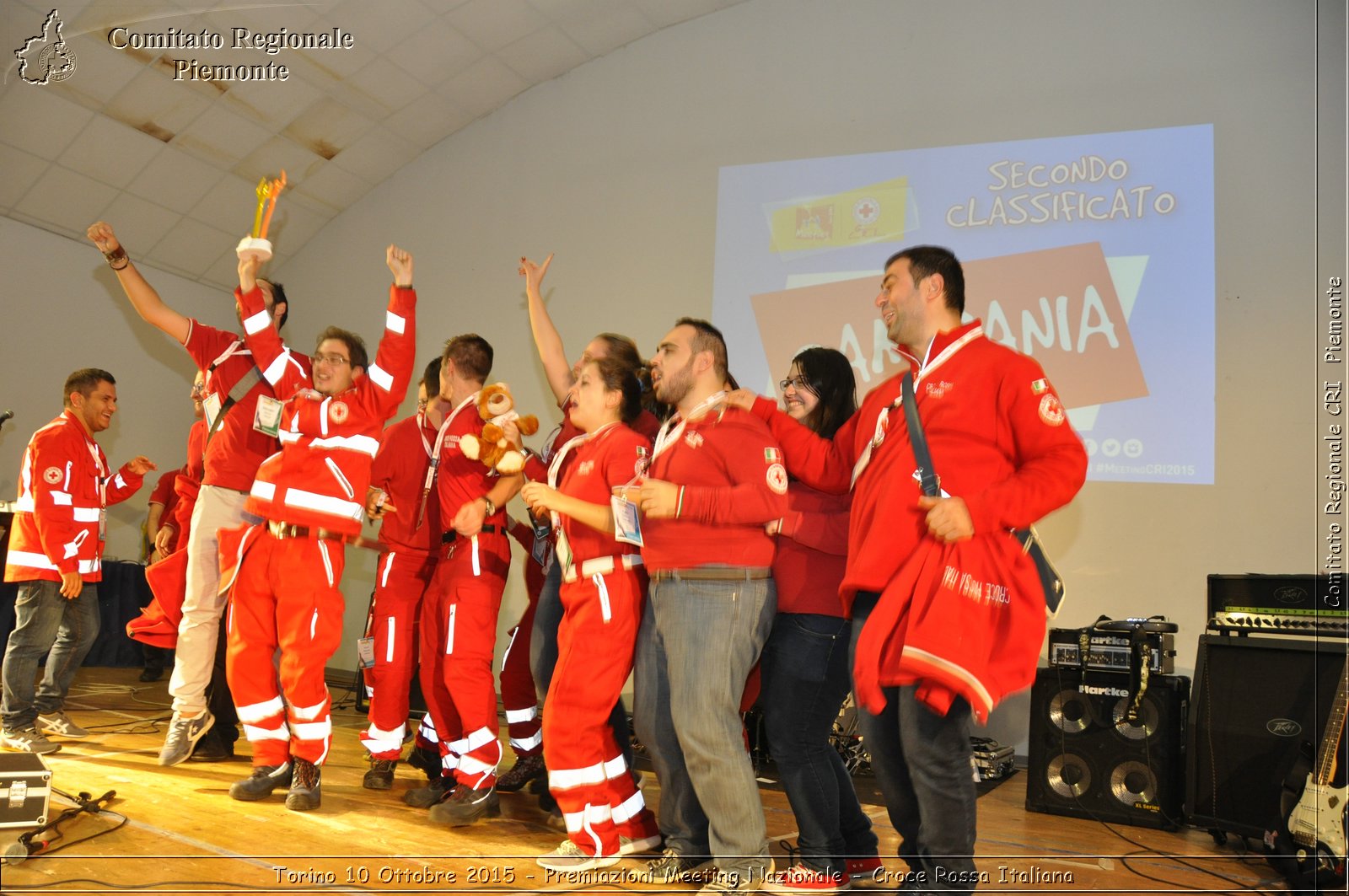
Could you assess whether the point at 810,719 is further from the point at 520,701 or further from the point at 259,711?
the point at 259,711

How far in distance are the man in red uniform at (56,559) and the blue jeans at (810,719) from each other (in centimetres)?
369

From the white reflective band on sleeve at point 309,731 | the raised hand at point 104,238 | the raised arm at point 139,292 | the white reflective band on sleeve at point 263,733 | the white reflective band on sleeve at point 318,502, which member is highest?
the raised hand at point 104,238

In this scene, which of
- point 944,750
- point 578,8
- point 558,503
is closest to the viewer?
point 944,750

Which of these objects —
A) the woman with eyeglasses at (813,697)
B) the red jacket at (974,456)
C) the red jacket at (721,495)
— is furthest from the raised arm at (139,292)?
the red jacket at (974,456)

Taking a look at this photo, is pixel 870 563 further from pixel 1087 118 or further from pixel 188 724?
pixel 1087 118

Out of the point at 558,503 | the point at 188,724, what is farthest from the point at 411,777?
the point at 558,503

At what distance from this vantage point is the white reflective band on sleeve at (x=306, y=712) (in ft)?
11.7

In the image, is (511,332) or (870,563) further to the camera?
(511,332)

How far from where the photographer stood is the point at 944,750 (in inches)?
91.0

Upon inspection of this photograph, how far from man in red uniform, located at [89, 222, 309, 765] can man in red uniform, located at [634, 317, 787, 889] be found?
1798 mm

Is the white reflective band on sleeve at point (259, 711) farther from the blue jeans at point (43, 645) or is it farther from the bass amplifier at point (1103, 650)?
the bass amplifier at point (1103, 650)

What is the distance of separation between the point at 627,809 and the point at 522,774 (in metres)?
1.05

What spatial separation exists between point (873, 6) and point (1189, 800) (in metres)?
5.23

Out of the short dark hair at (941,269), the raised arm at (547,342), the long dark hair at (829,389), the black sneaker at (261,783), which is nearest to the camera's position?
the short dark hair at (941,269)
